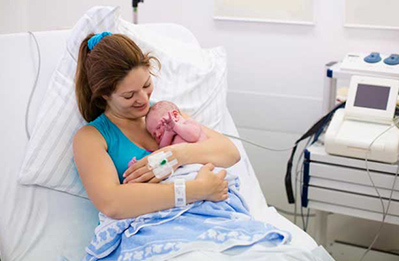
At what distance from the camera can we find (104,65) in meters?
1.48

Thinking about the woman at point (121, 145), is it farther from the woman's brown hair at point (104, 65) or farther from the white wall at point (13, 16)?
the white wall at point (13, 16)

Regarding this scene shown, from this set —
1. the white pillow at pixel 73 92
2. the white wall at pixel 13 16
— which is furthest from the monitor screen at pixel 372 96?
the white wall at pixel 13 16

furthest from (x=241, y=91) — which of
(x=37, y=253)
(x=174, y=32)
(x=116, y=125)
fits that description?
(x=37, y=253)

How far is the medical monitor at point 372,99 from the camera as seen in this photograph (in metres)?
1.88

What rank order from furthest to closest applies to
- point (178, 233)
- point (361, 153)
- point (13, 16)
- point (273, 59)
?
point (273, 59) → point (13, 16) → point (361, 153) → point (178, 233)

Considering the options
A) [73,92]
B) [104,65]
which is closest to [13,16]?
[73,92]

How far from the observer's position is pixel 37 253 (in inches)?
58.3

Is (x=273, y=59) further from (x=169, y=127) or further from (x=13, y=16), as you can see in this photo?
(x=13, y=16)

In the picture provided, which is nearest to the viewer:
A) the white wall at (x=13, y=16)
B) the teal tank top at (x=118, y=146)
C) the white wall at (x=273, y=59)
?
the teal tank top at (x=118, y=146)

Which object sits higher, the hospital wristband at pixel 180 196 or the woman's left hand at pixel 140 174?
the woman's left hand at pixel 140 174

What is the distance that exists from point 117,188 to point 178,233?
0.68 feet

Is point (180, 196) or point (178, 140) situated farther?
point (178, 140)

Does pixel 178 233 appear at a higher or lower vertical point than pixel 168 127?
lower

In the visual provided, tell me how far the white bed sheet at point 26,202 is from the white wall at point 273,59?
0.78m
